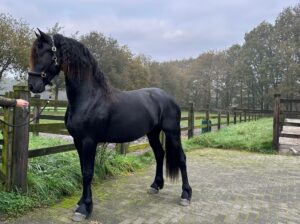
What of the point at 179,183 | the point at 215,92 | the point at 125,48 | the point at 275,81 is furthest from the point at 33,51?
the point at 215,92

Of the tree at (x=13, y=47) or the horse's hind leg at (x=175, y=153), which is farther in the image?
the tree at (x=13, y=47)

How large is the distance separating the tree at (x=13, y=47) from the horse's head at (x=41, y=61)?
2111cm

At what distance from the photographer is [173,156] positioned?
14.7 feet

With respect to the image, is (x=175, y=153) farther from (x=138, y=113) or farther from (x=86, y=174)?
(x=86, y=174)

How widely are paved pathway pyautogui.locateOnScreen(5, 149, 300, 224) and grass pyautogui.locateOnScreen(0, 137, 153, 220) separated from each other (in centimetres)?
16

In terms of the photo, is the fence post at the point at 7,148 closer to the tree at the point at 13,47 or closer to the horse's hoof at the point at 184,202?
the horse's hoof at the point at 184,202

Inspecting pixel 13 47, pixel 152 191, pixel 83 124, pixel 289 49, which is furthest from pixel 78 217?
pixel 289 49

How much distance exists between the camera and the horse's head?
3303 millimetres

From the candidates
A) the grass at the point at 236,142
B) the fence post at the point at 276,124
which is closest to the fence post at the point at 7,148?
the grass at the point at 236,142

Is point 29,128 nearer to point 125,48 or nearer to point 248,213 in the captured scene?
point 248,213

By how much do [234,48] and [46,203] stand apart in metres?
50.0

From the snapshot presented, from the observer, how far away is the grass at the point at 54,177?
3.53 metres

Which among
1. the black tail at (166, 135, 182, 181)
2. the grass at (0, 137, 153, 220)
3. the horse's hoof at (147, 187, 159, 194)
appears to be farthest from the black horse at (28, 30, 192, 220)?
the grass at (0, 137, 153, 220)

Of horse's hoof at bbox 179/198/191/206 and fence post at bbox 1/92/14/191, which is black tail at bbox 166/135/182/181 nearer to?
horse's hoof at bbox 179/198/191/206
